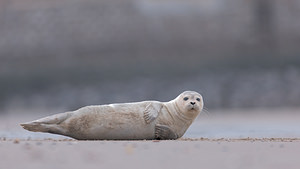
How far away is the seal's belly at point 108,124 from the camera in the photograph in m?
8.34

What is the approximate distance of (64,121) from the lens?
8.35 m

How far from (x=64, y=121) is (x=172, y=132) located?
1.26 metres

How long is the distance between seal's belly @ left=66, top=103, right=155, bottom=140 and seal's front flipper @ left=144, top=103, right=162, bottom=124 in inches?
1.9

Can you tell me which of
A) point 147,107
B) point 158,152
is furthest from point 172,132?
point 158,152

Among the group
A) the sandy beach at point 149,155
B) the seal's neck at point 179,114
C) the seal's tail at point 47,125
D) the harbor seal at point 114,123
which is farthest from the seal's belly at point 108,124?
the sandy beach at point 149,155

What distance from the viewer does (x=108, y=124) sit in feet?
27.3

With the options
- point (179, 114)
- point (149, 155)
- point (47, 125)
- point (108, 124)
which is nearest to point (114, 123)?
point (108, 124)

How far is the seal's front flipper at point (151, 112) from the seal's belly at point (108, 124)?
0.05 metres

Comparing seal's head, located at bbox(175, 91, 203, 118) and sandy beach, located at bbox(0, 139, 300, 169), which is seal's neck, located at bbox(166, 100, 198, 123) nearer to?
seal's head, located at bbox(175, 91, 203, 118)

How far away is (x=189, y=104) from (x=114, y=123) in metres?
0.92

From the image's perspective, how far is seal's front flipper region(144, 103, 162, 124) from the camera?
8438 millimetres

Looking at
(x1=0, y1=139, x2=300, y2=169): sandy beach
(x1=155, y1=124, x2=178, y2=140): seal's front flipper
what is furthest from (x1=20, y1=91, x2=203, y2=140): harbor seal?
(x1=0, y1=139, x2=300, y2=169): sandy beach

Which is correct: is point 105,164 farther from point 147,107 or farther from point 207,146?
point 147,107

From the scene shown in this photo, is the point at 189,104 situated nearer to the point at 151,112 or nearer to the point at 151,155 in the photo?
the point at 151,112
